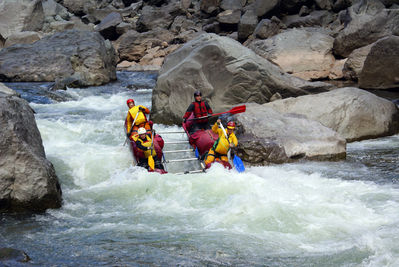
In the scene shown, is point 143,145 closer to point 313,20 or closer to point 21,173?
point 21,173

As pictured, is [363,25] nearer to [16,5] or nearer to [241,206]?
[241,206]

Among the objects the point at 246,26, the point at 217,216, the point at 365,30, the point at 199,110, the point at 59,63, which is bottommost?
the point at 217,216

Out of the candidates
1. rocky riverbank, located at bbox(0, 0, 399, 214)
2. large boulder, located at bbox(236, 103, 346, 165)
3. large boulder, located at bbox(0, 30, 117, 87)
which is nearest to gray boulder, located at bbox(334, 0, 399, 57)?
rocky riverbank, located at bbox(0, 0, 399, 214)

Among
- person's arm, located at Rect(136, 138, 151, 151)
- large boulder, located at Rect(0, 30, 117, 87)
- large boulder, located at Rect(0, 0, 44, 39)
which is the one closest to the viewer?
person's arm, located at Rect(136, 138, 151, 151)

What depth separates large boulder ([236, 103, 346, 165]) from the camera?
7.84m

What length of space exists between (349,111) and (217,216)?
4958 mm

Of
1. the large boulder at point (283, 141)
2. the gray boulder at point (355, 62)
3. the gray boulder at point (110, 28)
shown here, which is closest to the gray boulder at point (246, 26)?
the gray boulder at point (355, 62)

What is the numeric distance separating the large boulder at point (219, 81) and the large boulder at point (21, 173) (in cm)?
505

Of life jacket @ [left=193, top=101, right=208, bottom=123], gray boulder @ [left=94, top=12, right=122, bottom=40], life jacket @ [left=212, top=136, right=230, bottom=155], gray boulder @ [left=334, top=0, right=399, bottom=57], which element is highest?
gray boulder @ [left=94, top=12, right=122, bottom=40]

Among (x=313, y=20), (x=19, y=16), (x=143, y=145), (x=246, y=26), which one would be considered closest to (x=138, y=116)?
(x=143, y=145)

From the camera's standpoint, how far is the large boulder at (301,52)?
16484mm

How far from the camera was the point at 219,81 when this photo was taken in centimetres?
1025

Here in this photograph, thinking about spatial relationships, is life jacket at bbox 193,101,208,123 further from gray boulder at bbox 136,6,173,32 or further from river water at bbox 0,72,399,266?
gray boulder at bbox 136,6,173,32

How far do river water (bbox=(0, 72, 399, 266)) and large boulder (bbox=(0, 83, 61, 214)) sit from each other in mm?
200
